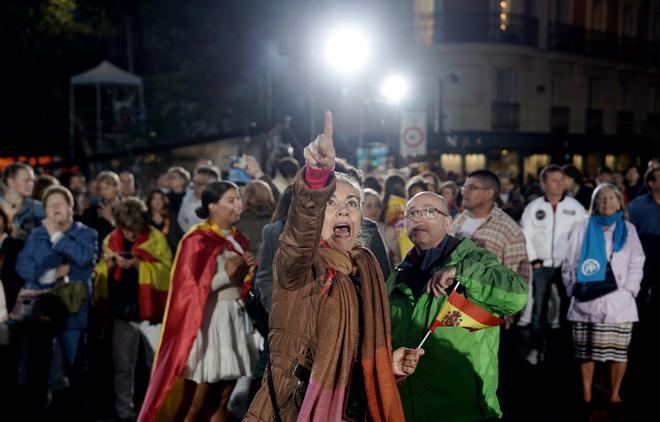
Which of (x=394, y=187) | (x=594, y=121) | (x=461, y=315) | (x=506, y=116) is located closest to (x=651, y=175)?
(x=394, y=187)

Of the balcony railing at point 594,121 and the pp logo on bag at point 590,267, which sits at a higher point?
the balcony railing at point 594,121

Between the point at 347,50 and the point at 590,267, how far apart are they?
505 cm

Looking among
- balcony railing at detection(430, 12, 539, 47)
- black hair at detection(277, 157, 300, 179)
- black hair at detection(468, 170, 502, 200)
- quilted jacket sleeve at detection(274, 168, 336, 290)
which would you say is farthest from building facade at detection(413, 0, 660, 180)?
quilted jacket sleeve at detection(274, 168, 336, 290)

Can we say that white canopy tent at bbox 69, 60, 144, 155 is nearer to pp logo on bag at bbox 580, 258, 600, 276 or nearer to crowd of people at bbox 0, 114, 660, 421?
crowd of people at bbox 0, 114, 660, 421

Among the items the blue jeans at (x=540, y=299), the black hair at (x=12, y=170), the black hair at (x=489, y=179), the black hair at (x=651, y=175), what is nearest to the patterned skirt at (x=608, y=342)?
the blue jeans at (x=540, y=299)

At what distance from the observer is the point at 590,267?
646 cm

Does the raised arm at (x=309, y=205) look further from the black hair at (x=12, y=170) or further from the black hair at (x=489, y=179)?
the black hair at (x=12, y=170)

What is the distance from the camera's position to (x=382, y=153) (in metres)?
23.0

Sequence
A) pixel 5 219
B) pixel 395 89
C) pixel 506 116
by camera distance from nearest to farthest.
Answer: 1. pixel 5 219
2. pixel 395 89
3. pixel 506 116

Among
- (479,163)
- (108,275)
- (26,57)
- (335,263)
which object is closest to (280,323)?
(335,263)

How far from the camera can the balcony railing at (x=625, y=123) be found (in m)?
36.2

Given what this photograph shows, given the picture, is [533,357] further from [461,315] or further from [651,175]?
[461,315]

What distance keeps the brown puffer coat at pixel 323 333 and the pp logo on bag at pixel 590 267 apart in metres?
4.05

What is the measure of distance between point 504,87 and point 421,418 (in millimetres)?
29012
